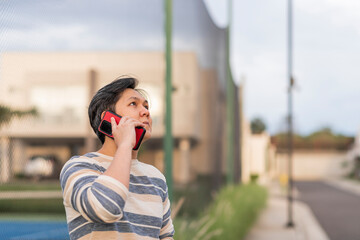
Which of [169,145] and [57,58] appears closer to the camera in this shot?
[57,58]

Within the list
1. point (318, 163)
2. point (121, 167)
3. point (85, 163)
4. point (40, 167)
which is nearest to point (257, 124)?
point (318, 163)

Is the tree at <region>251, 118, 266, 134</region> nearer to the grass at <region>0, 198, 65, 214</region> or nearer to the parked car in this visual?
the grass at <region>0, 198, 65, 214</region>

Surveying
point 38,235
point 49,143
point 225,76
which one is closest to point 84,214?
point 38,235

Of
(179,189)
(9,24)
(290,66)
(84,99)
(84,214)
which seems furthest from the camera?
(290,66)

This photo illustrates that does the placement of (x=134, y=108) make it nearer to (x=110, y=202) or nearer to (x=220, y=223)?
(x=110, y=202)

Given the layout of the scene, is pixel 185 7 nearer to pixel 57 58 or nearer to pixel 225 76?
pixel 57 58

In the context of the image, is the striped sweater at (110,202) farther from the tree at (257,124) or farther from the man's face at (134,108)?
the tree at (257,124)

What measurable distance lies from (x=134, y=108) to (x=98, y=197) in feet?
1.30

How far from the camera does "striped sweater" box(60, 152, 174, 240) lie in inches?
60.3

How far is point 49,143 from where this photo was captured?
3.01 meters

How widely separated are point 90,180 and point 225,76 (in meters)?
10.8

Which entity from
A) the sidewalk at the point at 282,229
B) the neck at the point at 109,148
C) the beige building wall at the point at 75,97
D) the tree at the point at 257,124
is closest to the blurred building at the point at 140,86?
the beige building wall at the point at 75,97

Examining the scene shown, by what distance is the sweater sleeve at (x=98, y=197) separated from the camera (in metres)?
1.52

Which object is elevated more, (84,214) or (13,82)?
(13,82)
